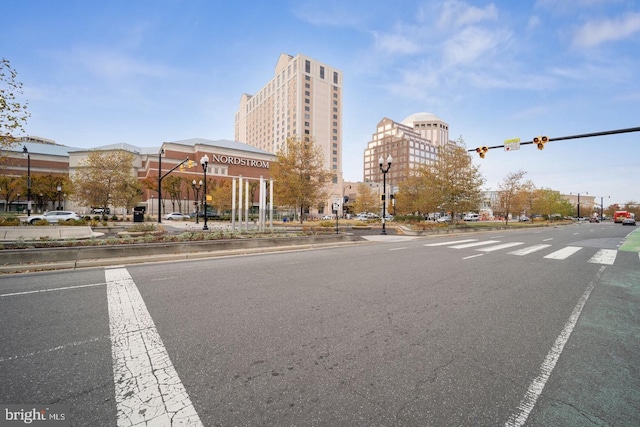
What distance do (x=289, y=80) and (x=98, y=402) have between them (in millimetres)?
109916

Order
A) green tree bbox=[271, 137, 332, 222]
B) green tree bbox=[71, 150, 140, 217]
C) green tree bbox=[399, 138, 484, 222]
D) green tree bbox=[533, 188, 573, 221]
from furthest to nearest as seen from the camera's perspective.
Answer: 1. green tree bbox=[533, 188, 573, 221]
2. green tree bbox=[71, 150, 140, 217]
3. green tree bbox=[271, 137, 332, 222]
4. green tree bbox=[399, 138, 484, 222]

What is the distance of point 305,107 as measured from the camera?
317 feet

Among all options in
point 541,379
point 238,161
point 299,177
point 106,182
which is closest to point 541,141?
point 541,379

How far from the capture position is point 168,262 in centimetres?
957

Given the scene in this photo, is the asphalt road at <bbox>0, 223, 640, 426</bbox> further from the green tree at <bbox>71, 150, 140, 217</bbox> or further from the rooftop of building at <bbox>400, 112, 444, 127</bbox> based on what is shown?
the rooftop of building at <bbox>400, 112, 444, 127</bbox>

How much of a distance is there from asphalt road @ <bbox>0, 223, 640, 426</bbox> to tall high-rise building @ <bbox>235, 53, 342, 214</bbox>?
275 ft

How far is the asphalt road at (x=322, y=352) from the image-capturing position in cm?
230

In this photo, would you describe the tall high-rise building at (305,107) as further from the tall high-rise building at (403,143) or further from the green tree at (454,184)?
the green tree at (454,184)

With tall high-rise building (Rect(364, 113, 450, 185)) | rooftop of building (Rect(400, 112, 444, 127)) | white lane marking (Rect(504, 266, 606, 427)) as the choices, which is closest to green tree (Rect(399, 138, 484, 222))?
white lane marking (Rect(504, 266, 606, 427))

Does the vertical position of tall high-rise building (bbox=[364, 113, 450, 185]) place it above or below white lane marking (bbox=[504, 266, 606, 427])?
above

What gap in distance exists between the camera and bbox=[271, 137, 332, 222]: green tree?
30828mm

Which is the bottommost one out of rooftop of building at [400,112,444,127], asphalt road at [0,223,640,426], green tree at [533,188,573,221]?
asphalt road at [0,223,640,426]

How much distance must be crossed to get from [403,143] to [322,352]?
13931 centimetres

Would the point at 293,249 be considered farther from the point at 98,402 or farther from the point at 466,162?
the point at 466,162
